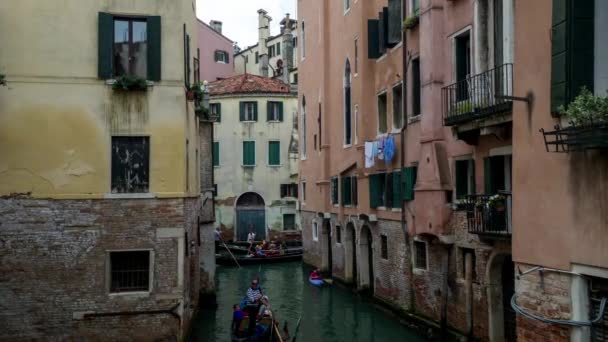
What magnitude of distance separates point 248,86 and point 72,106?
2419 cm

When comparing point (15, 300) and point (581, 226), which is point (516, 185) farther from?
point (15, 300)

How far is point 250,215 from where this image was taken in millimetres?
36188

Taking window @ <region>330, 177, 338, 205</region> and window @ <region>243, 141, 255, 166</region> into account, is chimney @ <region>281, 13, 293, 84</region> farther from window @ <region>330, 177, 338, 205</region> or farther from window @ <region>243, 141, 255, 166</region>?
window @ <region>330, 177, 338, 205</region>

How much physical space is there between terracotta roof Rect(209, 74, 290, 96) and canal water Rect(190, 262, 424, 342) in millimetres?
12629

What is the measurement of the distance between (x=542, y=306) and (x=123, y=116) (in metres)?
7.94

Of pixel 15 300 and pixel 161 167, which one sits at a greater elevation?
pixel 161 167

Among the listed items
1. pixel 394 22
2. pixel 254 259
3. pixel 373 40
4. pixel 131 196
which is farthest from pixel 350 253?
pixel 131 196

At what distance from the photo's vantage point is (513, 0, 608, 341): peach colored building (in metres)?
6.38

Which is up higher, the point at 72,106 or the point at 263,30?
the point at 263,30

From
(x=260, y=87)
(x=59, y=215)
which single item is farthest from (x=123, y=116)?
(x=260, y=87)

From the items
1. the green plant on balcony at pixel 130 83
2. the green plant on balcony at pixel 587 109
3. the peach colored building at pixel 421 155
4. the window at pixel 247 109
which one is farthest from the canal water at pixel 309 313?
the window at pixel 247 109

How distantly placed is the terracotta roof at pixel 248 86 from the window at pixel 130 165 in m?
23.5

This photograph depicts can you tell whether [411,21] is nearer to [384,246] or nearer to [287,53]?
[384,246]

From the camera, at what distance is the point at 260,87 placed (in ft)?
117
